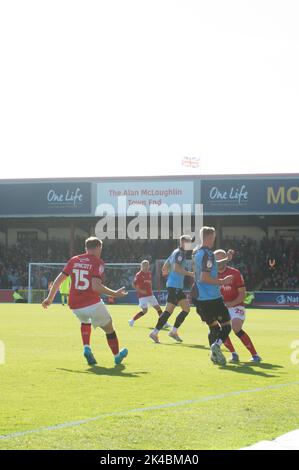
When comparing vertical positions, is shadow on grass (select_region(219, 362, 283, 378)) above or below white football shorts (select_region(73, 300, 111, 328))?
below

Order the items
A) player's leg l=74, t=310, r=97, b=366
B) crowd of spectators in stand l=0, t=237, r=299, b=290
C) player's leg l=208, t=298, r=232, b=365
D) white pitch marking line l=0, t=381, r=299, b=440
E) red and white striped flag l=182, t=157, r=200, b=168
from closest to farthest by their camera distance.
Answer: white pitch marking line l=0, t=381, r=299, b=440, player's leg l=74, t=310, r=97, b=366, player's leg l=208, t=298, r=232, b=365, crowd of spectators in stand l=0, t=237, r=299, b=290, red and white striped flag l=182, t=157, r=200, b=168

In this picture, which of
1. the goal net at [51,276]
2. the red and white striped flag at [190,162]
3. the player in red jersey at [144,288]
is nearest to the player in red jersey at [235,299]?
the player in red jersey at [144,288]

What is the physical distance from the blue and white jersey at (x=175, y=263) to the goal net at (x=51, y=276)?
1101 inches

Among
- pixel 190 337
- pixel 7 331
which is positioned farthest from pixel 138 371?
pixel 7 331

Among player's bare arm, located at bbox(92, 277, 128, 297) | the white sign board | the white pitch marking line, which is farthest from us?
the white sign board

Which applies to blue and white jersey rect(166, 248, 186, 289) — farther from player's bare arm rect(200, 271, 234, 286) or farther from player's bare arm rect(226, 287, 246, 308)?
player's bare arm rect(200, 271, 234, 286)

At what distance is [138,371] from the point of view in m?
11.8

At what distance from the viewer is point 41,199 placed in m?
50.0

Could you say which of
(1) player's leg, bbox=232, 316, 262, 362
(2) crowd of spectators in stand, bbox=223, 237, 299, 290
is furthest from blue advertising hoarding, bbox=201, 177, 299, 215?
(1) player's leg, bbox=232, 316, 262, 362

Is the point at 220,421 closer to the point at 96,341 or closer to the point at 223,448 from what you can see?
the point at 223,448

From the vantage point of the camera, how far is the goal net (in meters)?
45.9

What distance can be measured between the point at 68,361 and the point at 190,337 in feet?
20.4

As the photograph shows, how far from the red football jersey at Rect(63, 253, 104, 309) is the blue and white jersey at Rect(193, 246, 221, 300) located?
143 cm
